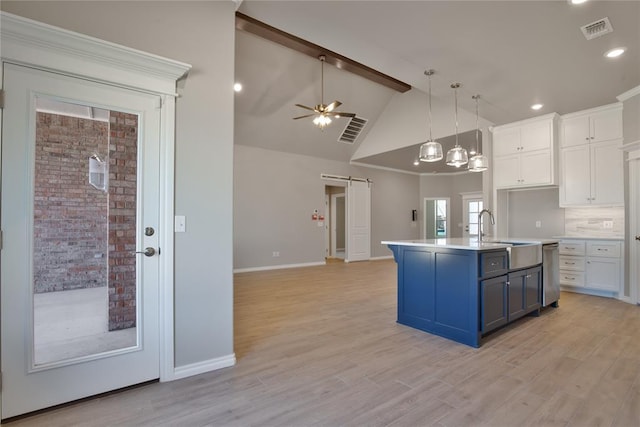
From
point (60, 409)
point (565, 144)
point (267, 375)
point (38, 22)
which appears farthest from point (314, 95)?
point (60, 409)

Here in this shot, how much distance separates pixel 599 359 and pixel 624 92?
380 cm

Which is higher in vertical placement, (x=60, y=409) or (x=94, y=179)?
(x=94, y=179)

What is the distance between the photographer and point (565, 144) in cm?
516

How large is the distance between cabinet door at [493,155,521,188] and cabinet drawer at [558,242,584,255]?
123cm

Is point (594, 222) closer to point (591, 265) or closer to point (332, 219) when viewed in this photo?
point (591, 265)

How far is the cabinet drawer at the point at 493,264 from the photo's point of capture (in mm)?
2936

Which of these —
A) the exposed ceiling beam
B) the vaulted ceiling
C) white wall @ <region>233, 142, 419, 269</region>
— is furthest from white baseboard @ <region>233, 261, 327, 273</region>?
the exposed ceiling beam

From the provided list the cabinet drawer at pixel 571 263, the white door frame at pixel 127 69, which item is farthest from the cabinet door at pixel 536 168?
the white door frame at pixel 127 69

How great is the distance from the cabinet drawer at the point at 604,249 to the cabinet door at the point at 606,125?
Answer: 1597mm

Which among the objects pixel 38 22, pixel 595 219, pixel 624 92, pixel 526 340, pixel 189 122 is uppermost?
pixel 624 92

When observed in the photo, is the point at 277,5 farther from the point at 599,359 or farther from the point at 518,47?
the point at 599,359

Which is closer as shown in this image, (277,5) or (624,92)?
(277,5)

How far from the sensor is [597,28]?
114 inches

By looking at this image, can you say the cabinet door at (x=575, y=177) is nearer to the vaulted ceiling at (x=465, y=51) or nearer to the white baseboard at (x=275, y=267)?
the vaulted ceiling at (x=465, y=51)
